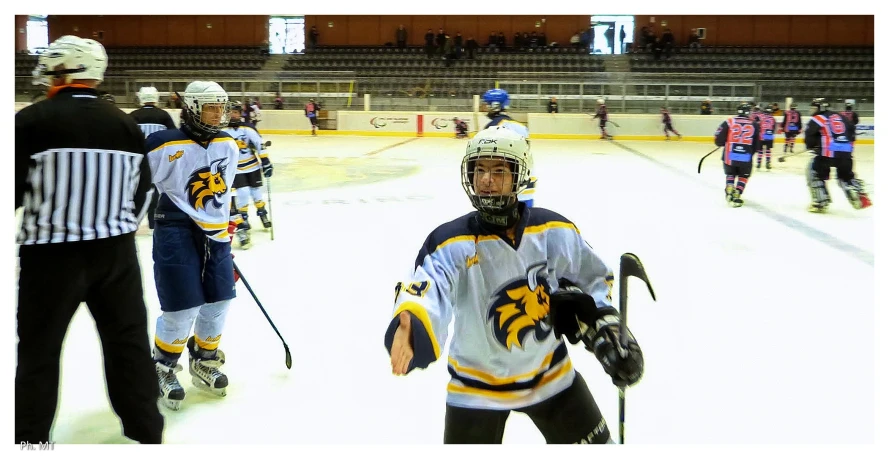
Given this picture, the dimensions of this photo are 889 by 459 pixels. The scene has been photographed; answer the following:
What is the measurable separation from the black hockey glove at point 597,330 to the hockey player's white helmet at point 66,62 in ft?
5.17

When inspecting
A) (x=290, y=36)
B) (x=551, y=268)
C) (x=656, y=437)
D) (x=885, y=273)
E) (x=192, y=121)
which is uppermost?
(x=290, y=36)

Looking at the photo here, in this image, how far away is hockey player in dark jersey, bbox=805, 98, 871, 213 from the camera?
8141mm

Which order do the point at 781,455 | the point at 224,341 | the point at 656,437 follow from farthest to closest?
the point at 224,341 < the point at 656,437 < the point at 781,455

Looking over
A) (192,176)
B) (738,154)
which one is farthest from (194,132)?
(738,154)

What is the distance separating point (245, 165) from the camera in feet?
21.1

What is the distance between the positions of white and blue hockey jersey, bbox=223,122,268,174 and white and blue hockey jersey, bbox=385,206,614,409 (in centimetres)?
487

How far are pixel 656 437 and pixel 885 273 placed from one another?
119cm

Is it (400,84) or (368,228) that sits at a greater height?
(400,84)

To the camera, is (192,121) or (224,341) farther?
(224,341)

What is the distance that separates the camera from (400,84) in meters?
22.1

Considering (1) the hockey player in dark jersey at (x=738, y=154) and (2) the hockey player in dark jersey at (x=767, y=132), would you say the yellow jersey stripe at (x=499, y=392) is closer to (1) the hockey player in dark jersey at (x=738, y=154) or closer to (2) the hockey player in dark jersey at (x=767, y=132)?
(1) the hockey player in dark jersey at (x=738, y=154)

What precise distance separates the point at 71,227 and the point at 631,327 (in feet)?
10.2

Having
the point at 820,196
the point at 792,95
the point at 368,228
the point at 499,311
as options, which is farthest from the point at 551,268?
the point at 792,95

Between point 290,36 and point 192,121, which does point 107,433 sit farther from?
point 290,36
